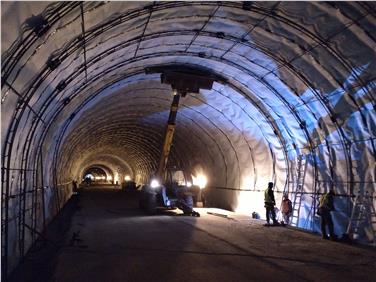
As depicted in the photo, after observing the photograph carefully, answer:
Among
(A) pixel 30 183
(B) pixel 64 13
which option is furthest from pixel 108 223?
(B) pixel 64 13

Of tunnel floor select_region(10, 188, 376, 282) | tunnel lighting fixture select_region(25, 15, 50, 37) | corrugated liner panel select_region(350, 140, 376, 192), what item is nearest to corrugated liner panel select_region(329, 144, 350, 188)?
corrugated liner panel select_region(350, 140, 376, 192)

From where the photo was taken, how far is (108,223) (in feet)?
55.3

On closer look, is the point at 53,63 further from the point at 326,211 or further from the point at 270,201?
the point at 270,201

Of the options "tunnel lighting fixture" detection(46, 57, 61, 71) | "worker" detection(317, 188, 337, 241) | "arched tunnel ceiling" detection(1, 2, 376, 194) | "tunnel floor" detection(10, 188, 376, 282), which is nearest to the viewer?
"arched tunnel ceiling" detection(1, 2, 376, 194)

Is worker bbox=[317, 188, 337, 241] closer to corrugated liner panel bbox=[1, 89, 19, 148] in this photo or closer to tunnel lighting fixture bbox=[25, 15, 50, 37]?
corrugated liner panel bbox=[1, 89, 19, 148]

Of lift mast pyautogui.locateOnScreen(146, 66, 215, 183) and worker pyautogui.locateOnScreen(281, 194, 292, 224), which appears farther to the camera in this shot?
worker pyautogui.locateOnScreen(281, 194, 292, 224)

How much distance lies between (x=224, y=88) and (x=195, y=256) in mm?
8798

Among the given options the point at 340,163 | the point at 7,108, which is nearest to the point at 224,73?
the point at 340,163

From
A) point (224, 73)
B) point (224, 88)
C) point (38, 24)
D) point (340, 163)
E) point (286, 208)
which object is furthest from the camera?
point (224, 88)

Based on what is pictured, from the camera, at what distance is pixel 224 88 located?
56.4 feet

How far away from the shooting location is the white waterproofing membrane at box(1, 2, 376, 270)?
7551 mm

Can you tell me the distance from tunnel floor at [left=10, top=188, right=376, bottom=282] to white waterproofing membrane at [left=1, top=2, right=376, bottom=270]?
1.14 metres

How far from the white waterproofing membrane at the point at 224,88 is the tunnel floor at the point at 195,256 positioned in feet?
3.74

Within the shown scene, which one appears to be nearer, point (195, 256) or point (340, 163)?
point (195, 256)
